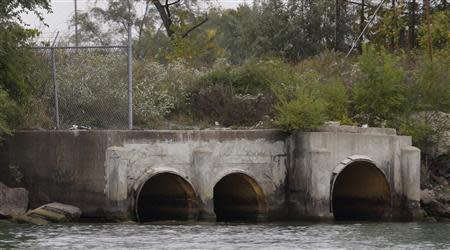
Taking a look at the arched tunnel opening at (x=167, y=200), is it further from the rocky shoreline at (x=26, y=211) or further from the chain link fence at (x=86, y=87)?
the chain link fence at (x=86, y=87)

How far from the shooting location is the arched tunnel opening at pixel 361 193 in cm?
3064

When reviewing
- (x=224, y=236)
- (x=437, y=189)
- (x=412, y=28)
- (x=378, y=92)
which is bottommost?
(x=224, y=236)

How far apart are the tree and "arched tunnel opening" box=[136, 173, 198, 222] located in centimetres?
421

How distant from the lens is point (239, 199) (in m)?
30.9

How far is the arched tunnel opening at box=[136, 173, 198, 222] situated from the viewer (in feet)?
92.5

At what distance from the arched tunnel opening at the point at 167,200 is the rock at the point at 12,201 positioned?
299 cm

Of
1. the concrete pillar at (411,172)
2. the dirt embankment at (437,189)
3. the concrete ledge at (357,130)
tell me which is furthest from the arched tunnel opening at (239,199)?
the dirt embankment at (437,189)

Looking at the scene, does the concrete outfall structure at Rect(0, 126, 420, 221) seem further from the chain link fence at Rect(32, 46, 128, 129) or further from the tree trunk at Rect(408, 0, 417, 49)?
the tree trunk at Rect(408, 0, 417, 49)

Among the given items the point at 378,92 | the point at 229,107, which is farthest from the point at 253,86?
Result: the point at 378,92

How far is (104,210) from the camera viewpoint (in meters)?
26.8

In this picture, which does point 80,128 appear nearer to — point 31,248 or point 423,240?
point 31,248

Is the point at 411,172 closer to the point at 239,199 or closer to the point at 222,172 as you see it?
the point at 239,199

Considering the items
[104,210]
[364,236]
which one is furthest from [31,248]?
[364,236]

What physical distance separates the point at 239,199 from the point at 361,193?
393 centimetres
